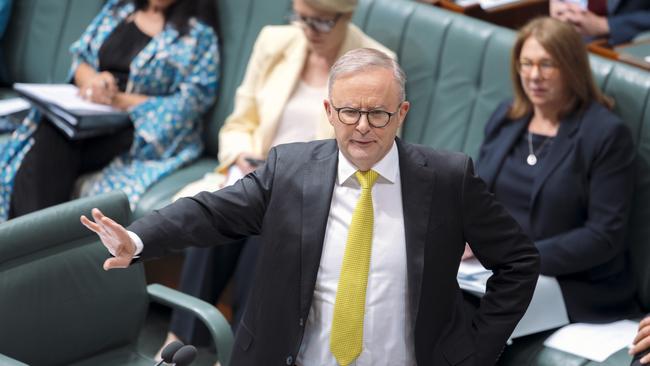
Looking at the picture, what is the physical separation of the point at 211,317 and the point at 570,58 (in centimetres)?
132

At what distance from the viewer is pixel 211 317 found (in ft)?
9.48

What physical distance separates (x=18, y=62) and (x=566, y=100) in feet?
8.47

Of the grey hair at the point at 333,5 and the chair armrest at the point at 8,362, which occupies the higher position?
the grey hair at the point at 333,5

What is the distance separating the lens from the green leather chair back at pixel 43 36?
475 centimetres

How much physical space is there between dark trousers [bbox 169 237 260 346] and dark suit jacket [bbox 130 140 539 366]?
129cm

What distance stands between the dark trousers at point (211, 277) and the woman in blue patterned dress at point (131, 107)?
446mm

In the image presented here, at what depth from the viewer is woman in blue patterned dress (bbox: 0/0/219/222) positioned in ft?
13.6

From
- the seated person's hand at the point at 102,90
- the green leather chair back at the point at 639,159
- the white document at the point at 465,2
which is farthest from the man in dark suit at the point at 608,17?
the seated person's hand at the point at 102,90

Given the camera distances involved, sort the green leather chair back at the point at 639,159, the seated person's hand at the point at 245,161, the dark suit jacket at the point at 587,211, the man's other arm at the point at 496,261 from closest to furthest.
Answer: the man's other arm at the point at 496,261
the dark suit jacket at the point at 587,211
the green leather chair back at the point at 639,159
the seated person's hand at the point at 245,161

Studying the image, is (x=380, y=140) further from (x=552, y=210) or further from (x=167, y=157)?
(x=167, y=157)

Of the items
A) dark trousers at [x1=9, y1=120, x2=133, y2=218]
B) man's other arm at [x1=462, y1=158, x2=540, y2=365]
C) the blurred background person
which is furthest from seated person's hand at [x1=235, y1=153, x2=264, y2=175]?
man's other arm at [x1=462, y1=158, x2=540, y2=365]

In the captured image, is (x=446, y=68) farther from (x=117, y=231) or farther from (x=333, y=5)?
(x=117, y=231)

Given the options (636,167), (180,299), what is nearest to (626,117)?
(636,167)

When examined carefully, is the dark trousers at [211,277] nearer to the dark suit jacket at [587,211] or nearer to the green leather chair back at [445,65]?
the green leather chair back at [445,65]
